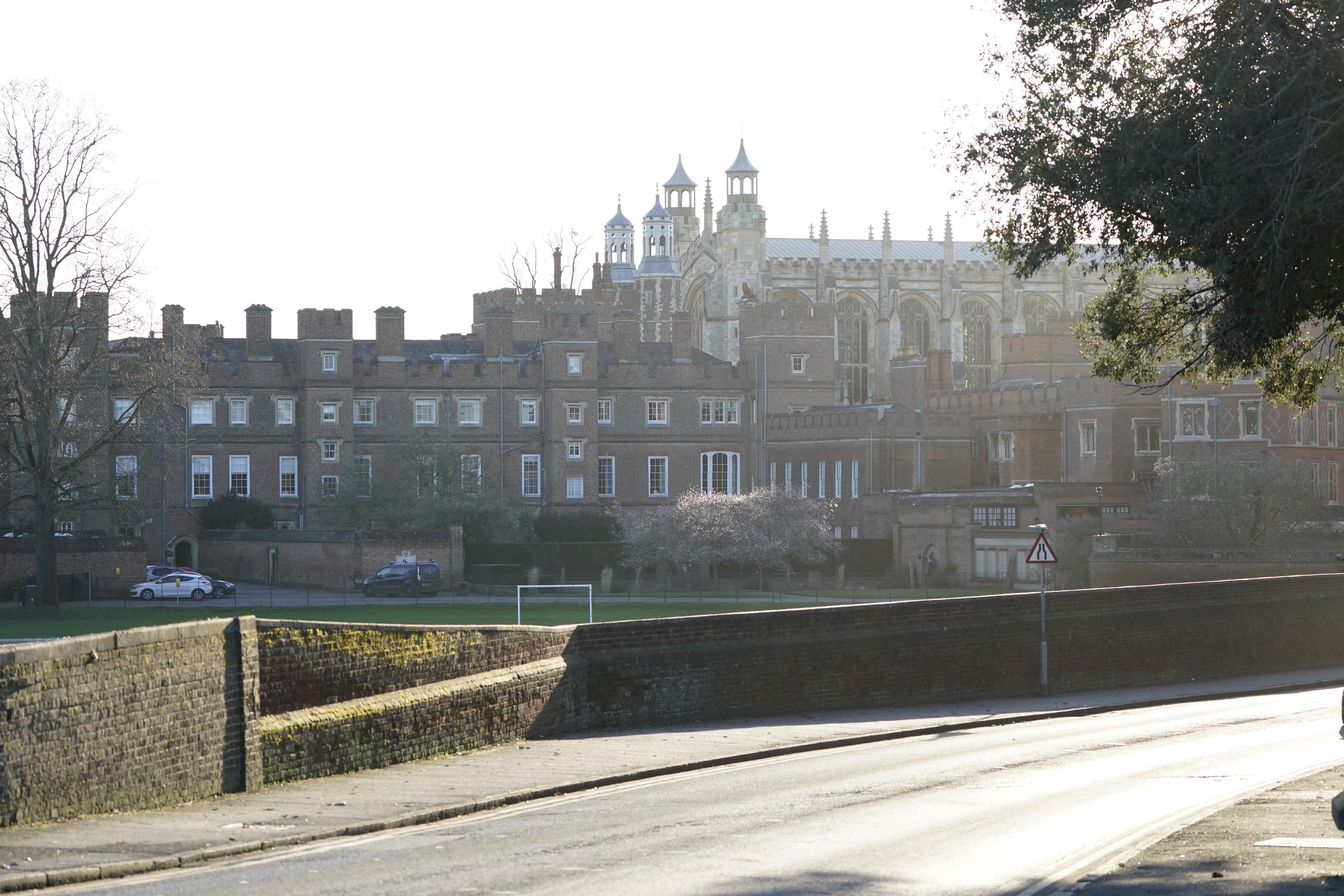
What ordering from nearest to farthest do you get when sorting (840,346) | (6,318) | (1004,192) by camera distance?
(1004,192) < (6,318) < (840,346)

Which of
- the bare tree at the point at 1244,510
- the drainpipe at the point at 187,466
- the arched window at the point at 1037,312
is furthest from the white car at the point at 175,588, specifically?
the arched window at the point at 1037,312

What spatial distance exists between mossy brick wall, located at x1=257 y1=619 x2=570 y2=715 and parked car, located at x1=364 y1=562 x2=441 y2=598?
41.5 meters

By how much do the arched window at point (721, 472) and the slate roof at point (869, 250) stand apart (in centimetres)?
3131

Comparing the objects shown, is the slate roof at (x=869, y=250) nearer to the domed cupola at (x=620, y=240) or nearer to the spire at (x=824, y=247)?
the spire at (x=824, y=247)

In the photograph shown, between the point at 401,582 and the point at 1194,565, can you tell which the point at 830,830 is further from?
the point at 401,582

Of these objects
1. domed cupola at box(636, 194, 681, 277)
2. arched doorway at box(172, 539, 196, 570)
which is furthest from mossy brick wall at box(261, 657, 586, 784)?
domed cupola at box(636, 194, 681, 277)

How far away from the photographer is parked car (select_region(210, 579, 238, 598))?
61.6 m

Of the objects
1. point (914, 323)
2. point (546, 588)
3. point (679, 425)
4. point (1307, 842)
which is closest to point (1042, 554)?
point (1307, 842)

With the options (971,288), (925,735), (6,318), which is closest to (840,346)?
(971,288)

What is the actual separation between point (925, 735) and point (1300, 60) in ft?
41.5

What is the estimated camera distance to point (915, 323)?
108750mm

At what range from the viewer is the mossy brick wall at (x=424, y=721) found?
17.0 m

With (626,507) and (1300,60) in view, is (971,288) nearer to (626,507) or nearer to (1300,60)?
(626,507)

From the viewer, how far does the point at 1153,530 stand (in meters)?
55.2
